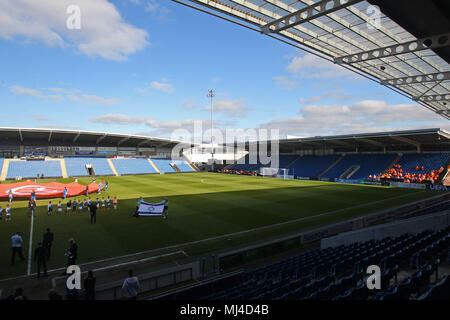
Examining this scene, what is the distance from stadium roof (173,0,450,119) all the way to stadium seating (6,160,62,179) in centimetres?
4945

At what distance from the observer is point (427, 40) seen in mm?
9805

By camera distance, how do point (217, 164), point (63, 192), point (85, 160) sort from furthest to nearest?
1. point (217, 164)
2. point (85, 160)
3. point (63, 192)

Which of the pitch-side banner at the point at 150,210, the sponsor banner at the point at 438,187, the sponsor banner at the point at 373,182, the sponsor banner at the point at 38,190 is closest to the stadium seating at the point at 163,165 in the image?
the sponsor banner at the point at 38,190

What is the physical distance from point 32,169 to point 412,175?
217 feet

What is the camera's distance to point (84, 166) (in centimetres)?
5256

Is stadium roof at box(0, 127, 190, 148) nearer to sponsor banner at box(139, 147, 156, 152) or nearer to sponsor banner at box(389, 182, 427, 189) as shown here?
sponsor banner at box(139, 147, 156, 152)

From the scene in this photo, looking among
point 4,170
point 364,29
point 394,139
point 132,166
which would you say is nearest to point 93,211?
point 364,29

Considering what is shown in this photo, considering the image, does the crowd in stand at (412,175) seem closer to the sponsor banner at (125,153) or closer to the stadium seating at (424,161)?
the stadium seating at (424,161)

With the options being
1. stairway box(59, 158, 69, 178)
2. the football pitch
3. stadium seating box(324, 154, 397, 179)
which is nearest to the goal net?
stadium seating box(324, 154, 397, 179)

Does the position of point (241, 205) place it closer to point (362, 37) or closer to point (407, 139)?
point (362, 37)

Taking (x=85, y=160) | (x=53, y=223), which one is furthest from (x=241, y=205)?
(x=85, y=160)

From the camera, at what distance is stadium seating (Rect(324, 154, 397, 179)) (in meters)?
41.7

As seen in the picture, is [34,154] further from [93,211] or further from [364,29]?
[364,29]
